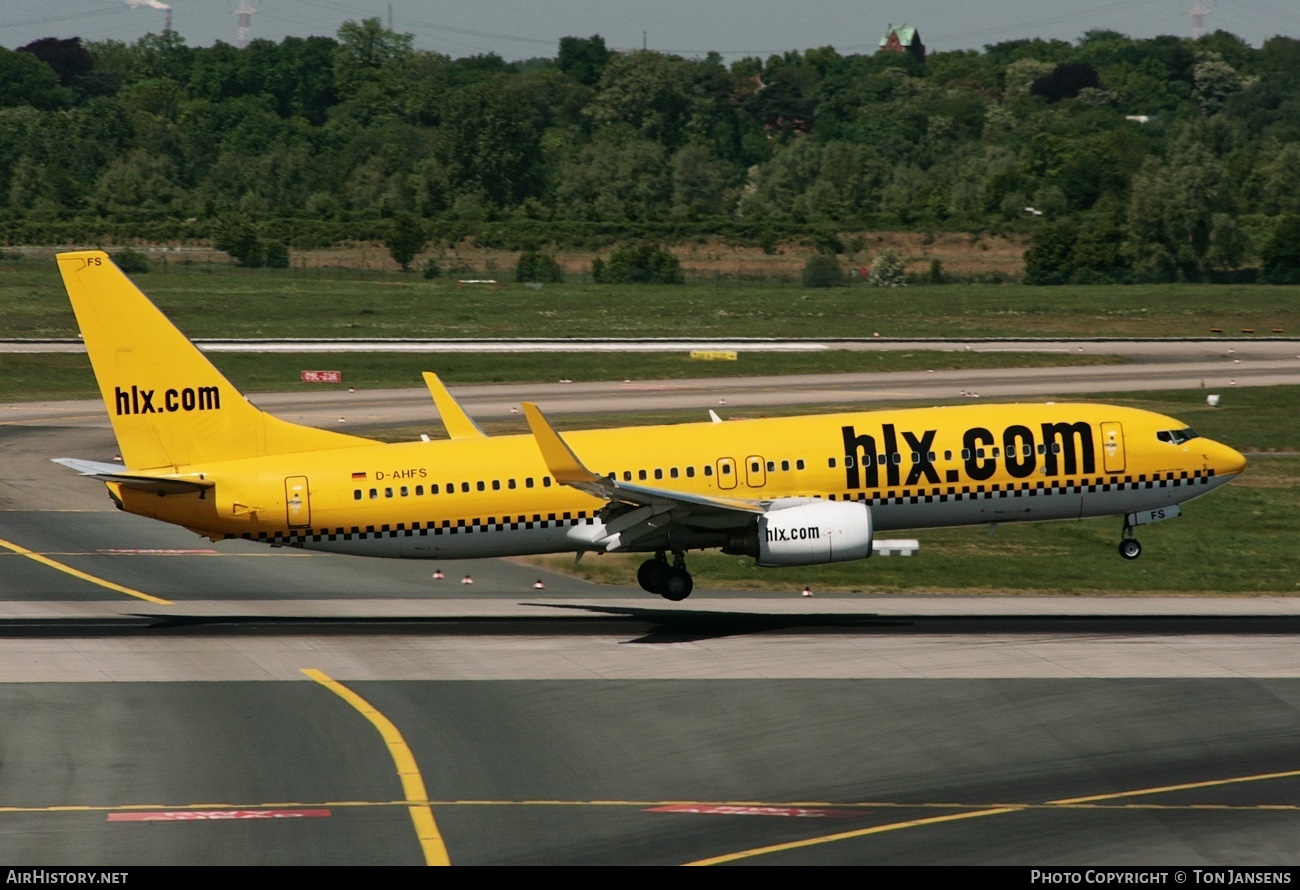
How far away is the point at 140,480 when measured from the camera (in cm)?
4244

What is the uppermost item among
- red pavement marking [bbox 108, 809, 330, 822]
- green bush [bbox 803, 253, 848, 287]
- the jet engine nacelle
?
the jet engine nacelle

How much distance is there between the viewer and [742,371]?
10525 cm

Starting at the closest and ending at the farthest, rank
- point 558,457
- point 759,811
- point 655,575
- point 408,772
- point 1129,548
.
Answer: point 759,811 < point 408,772 < point 558,457 < point 655,575 < point 1129,548

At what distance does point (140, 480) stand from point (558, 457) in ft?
Result: 34.5

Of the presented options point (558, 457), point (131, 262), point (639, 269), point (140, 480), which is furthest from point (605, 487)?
point (131, 262)

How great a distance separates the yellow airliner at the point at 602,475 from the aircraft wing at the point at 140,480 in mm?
56

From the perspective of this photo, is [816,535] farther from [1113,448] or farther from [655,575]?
[1113,448]

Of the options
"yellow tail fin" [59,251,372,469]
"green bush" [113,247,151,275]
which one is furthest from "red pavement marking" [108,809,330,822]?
"green bush" [113,247,151,275]

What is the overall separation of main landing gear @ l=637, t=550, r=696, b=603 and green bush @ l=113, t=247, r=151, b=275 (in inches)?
4989

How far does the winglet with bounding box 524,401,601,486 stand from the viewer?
135 ft

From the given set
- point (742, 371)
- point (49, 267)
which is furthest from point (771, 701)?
point (49, 267)

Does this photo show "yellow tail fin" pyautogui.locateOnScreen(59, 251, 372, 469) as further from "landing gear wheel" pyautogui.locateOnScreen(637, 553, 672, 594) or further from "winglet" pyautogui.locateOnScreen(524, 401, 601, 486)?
"landing gear wheel" pyautogui.locateOnScreen(637, 553, 672, 594)
